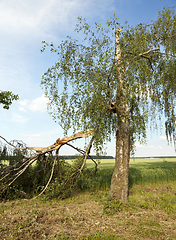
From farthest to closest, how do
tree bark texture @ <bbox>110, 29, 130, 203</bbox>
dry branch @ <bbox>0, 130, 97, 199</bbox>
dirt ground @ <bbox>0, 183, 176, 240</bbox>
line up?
dry branch @ <bbox>0, 130, 97, 199</bbox>, tree bark texture @ <bbox>110, 29, 130, 203</bbox>, dirt ground @ <bbox>0, 183, 176, 240</bbox>

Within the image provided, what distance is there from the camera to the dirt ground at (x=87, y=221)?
5910 millimetres

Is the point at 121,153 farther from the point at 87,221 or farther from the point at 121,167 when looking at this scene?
the point at 87,221

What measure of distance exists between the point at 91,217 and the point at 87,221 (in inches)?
15.1

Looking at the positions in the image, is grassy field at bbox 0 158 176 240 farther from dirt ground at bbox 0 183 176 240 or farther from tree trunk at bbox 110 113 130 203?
tree trunk at bbox 110 113 130 203

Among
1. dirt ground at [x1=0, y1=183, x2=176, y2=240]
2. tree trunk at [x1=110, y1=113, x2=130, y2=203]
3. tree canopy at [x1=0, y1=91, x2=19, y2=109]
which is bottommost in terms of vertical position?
dirt ground at [x1=0, y1=183, x2=176, y2=240]

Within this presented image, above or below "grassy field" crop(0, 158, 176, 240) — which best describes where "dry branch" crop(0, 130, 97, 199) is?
above

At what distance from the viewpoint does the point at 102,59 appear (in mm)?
8406

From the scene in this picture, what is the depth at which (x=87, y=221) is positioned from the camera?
693 cm

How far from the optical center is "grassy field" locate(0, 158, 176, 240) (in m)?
5.95

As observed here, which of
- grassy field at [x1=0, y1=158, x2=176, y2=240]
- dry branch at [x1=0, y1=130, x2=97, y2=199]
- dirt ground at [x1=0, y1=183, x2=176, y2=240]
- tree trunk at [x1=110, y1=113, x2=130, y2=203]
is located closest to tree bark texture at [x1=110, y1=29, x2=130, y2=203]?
tree trunk at [x1=110, y1=113, x2=130, y2=203]

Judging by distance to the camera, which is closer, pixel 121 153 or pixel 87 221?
pixel 87 221

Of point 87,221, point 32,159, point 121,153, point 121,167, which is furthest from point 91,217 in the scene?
point 32,159

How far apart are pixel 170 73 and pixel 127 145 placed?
17.4 ft

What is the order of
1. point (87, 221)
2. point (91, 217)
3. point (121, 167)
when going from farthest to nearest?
point (121, 167), point (91, 217), point (87, 221)
